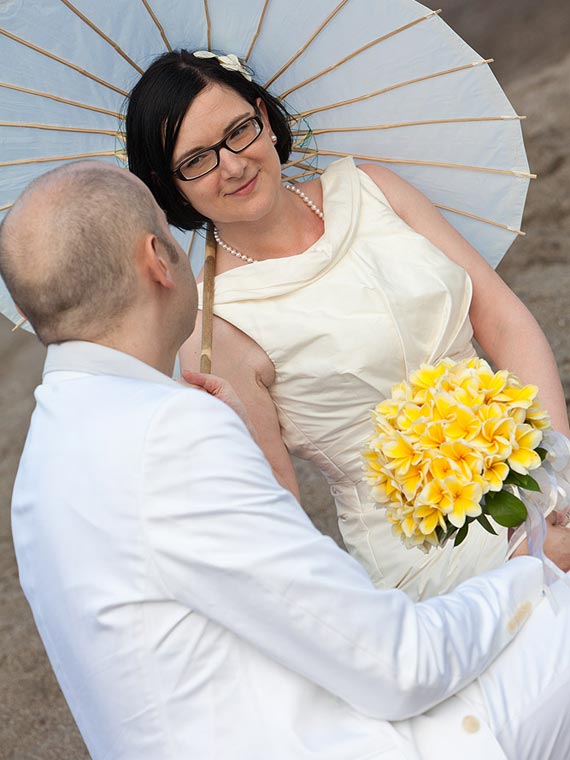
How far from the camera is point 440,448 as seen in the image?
81.0 inches

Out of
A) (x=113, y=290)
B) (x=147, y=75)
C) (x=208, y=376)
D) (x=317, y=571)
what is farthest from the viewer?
(x=147, y=75)

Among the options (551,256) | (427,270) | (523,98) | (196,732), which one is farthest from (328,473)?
(523,98)

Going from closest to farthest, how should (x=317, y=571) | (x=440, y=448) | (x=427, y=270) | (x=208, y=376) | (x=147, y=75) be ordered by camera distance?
(x=317, y=571), (x=440, y=448), (x=208, y=376), (x=147, y=75), (x=427, y=270)

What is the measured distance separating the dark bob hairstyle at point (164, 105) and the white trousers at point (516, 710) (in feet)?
5.10

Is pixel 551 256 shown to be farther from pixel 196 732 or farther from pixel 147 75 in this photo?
pixel 196 732

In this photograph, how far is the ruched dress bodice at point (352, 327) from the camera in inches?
115

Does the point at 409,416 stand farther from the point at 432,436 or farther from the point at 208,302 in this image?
the point at 208,302

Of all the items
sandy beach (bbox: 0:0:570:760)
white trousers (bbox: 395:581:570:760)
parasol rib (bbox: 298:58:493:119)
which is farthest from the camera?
sandy beach (bbox: 0:0:570:760)

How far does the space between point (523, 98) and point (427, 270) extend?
5.98 m

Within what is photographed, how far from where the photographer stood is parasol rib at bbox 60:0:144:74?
8.76 feet

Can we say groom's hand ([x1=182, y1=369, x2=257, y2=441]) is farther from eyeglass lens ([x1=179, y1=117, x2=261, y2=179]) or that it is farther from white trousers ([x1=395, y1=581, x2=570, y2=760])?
white trousers ([x1=395, y1=581, x2=570, y2=760])

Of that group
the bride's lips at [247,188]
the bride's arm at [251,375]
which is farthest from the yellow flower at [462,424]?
the bride's lips at [247,188]

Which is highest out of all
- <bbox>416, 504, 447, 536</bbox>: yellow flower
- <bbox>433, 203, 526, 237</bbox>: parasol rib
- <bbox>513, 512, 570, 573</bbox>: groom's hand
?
<bbox>433, 203, 526, 237</bbox>: parasol rib

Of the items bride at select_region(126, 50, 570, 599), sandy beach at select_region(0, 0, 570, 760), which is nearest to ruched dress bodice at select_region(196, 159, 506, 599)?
bride at select_region(126, 50, 570, 599)
